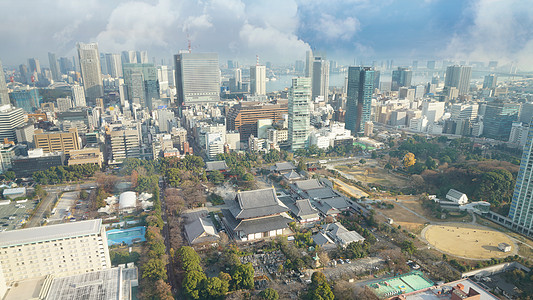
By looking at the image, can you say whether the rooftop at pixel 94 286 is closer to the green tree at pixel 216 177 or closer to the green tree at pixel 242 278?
the green tree at pixel 242 278

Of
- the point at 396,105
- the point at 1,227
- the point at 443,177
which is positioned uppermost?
the point at 396,105

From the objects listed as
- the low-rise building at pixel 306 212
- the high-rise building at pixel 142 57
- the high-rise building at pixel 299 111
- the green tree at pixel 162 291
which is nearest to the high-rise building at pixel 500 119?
the high-rise building at pixel 299 111

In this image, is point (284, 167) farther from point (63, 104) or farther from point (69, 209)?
point (63, 104)

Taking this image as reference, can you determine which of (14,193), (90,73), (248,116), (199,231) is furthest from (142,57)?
(199,231)

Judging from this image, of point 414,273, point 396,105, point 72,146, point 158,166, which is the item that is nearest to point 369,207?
point 414,273

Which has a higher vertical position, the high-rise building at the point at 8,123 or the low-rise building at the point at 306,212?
the high-rise building at the point at 8,123

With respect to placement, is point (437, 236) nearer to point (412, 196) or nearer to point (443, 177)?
point (412, 196)
